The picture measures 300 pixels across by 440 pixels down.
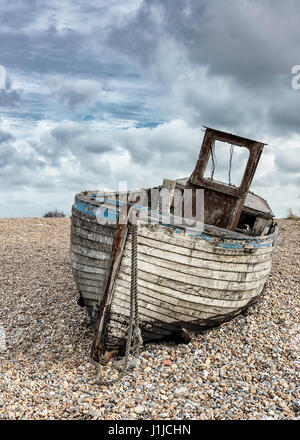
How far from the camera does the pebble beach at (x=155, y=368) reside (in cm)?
534

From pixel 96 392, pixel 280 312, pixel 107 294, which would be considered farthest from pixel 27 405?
pixel 280 312

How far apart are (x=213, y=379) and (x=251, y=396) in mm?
601

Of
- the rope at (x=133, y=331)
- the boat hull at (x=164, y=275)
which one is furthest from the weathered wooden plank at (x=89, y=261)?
the rope at (x=133, y=331)

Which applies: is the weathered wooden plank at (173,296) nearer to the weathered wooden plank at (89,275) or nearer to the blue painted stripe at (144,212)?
the weathered wooden plank at (89,275)

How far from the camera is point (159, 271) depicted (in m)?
5.88

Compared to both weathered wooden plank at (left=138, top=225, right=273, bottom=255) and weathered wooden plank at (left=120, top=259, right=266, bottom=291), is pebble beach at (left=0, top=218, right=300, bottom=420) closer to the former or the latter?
weathered wooden plank at (left=120, top=259, right=266, bottom=291)

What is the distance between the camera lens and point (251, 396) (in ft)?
18.5

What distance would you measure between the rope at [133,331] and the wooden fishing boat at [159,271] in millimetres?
164

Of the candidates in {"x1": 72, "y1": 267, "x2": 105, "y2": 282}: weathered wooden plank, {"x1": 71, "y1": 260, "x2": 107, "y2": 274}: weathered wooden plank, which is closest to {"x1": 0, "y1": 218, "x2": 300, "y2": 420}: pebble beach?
{"x1": 72, "y1": 267, "x2": 105, "y2": 282}: weathered wooden plank

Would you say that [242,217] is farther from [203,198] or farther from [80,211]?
[80,211]

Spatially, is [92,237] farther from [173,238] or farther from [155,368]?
[155,368]

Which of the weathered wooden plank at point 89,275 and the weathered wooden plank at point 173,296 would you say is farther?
the weathered wooden plank at point 89,275

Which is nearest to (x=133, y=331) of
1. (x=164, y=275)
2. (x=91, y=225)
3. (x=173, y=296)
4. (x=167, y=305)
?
(x=167, y=305)

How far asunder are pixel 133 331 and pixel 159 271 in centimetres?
105
